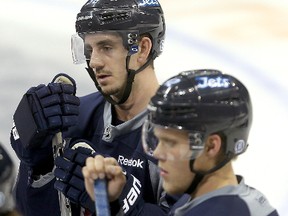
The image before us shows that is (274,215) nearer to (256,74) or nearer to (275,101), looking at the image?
(275,101)

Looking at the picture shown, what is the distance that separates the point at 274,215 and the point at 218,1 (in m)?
4.55

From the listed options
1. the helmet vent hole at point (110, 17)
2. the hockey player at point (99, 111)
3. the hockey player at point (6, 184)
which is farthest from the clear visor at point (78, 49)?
the hockey player at point (6, 184)

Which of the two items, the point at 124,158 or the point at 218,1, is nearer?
the point at 124,158

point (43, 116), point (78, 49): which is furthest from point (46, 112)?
point (78, 49)

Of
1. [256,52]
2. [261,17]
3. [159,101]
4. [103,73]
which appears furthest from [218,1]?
[159,101]

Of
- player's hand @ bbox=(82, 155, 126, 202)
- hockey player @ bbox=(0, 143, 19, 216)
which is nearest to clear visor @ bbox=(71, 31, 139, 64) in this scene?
player's hand @ bbox=(82, 155, 126, 202)

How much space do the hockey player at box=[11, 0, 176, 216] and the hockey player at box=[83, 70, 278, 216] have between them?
0.42m

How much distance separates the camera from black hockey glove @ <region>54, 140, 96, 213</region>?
8.35ft

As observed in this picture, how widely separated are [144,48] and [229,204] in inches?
37.2

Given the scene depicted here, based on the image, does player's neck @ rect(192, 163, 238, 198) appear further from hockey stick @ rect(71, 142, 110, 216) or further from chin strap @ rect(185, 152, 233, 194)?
hockey stick @ rect(71, 142, 110, 216)

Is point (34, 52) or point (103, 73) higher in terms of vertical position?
point (103, 73)

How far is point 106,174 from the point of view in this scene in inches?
90.8

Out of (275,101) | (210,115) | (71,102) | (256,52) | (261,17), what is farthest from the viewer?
(261,17)

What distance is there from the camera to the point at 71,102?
8.85 feet
